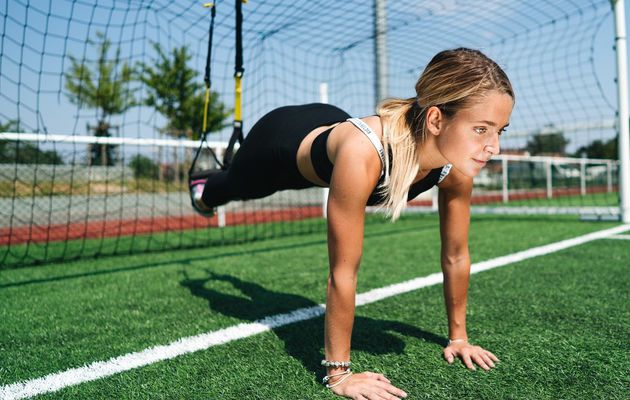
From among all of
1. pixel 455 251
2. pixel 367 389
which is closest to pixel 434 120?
pixel 455 251

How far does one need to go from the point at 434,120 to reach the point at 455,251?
27.3 inches

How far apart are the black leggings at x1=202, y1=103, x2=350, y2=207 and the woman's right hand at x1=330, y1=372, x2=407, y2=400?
945mm

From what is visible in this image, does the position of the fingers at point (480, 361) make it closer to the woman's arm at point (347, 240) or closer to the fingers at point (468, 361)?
the fingers at point (468, 361)

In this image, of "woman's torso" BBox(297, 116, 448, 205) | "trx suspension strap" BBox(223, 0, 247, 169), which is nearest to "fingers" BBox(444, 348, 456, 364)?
"woman's torso" BBox(297, 116, 448, 205)

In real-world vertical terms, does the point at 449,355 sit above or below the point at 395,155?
below

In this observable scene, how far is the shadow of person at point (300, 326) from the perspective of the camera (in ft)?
7.16

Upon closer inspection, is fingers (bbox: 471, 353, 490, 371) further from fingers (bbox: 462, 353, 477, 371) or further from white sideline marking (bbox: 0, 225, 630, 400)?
white sideline marking (bbox: 0, 225, 630, 400)

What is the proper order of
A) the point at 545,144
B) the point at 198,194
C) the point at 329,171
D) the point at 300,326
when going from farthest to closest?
the point at 545,144 → the point at 198,194 → the point at 300,326 → the point at 329,171

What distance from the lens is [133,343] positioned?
2.32 m

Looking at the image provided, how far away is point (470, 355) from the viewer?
1987mm

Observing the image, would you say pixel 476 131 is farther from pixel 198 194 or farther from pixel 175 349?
pixel 198 194

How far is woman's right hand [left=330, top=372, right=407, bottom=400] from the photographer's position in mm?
1651

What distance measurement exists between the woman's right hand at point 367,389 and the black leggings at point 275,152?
94cm

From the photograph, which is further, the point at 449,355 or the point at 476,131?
the point at 449,355
